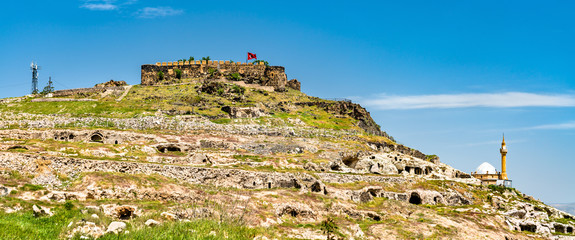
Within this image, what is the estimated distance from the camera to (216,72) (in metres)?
130

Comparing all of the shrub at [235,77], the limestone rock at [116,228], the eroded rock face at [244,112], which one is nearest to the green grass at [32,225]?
the limestone rock at [116,228]

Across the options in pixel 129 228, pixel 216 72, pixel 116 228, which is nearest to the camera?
pixel 116 228

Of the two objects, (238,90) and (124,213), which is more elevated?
(238,90)

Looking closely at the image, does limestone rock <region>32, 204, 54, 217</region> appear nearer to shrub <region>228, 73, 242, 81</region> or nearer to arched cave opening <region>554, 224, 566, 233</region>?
arched cave opening <region>554, 224, 566, 233</region>

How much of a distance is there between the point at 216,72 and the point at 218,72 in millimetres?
745

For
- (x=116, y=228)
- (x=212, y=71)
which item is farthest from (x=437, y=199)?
(x=212, y=71)

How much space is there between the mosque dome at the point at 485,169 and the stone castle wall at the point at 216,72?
46.7 m

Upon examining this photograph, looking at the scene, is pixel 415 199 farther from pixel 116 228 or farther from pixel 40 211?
pixel 116 228

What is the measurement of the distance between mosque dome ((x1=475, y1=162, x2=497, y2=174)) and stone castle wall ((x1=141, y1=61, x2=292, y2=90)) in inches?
1837

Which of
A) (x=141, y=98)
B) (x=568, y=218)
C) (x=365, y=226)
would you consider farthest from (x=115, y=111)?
(x=568, y=218)

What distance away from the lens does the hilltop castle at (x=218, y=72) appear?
126562 mm

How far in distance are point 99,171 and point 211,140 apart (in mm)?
28228

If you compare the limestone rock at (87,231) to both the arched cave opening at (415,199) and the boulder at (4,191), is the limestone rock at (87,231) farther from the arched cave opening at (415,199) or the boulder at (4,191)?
the arched cave opening at (415,199)

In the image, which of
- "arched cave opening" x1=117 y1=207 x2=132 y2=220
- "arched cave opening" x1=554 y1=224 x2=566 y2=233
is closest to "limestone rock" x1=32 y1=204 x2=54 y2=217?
"arched cave opening" x1=117 y1=207 x2=132 y2=220
